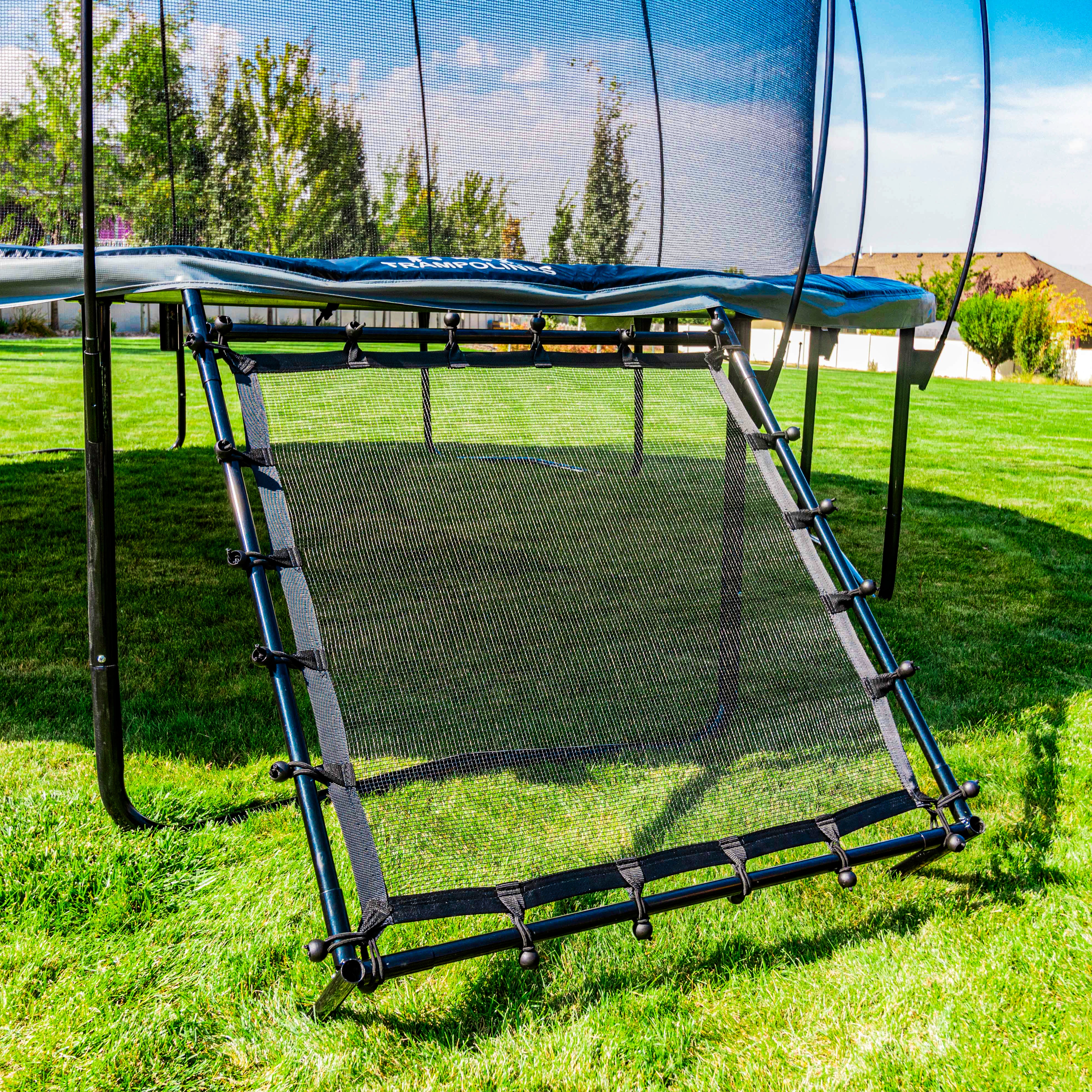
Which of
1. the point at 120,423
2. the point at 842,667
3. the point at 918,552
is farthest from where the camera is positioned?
the point at 120,423

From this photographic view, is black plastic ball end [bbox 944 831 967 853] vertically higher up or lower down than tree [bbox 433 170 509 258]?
lower down

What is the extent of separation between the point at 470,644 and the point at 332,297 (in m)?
1.09

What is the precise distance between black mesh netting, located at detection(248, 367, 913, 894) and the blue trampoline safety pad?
0.24m

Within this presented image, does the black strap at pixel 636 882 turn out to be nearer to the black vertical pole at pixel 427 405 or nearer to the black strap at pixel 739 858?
the black strap at pixel 739 858

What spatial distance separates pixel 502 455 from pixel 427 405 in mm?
301

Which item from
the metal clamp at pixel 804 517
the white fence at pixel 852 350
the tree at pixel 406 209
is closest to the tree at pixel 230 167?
the tree at pixel 406 209

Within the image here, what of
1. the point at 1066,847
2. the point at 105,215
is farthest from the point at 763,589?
the point at 105,215

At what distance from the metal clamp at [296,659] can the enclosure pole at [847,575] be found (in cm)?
132

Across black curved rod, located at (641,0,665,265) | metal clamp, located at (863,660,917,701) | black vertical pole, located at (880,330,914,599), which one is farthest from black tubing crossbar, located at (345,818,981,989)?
black vertical pole, located at (880,330,914,599)

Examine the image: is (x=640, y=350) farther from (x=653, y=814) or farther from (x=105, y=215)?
(x=105, y=215)

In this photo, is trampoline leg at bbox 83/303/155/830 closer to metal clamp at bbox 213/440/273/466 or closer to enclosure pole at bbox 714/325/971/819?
metal clamp at bbox 213/440/273/466

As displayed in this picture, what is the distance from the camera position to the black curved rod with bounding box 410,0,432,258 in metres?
3.05

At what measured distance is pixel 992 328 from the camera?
32375 mm

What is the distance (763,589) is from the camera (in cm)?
291
